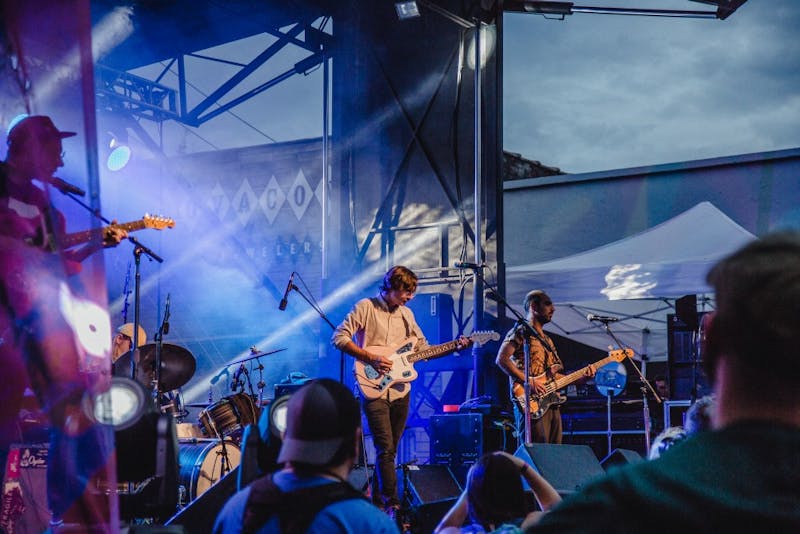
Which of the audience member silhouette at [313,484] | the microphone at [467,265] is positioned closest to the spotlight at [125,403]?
the audience member silhouette at [313,484]

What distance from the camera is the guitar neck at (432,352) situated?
296 inches

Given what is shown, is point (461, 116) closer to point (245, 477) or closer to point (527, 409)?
point (527, 409)

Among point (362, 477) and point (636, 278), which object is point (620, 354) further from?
point (362, 477)

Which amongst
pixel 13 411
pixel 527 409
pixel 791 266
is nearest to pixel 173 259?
pixel 527 409

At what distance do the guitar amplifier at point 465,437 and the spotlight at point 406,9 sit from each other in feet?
15.3

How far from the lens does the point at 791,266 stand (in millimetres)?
990

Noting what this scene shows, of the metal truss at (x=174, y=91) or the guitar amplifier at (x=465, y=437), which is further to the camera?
the metal truss at (x=174, y=91)

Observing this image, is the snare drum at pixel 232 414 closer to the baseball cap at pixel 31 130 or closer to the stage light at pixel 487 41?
the baseball cap at pixel 31 130

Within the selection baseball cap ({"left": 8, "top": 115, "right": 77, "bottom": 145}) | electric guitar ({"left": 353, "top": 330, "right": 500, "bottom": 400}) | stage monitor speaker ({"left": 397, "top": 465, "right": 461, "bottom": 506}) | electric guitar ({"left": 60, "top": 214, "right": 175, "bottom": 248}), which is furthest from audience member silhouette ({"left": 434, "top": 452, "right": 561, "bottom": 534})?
stage monitor speaker ({"left": 397, "top": 465, "right": 461, "bottom": 506})

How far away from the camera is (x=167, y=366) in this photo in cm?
820

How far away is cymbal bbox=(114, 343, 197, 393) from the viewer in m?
8.09

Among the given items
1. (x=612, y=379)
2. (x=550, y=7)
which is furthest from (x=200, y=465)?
(x=550, y=7)

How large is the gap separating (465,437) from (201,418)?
2.64m

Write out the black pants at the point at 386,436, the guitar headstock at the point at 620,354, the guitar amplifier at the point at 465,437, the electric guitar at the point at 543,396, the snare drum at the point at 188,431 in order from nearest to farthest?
1. the black pants at the point at 386,436
2. the electric guitar at the point at 543,396
3. the guitar amplifier at the point at 465,437
4. the snare drum at the point at 188,431
5. the guitar headstock at the point at 620,354
